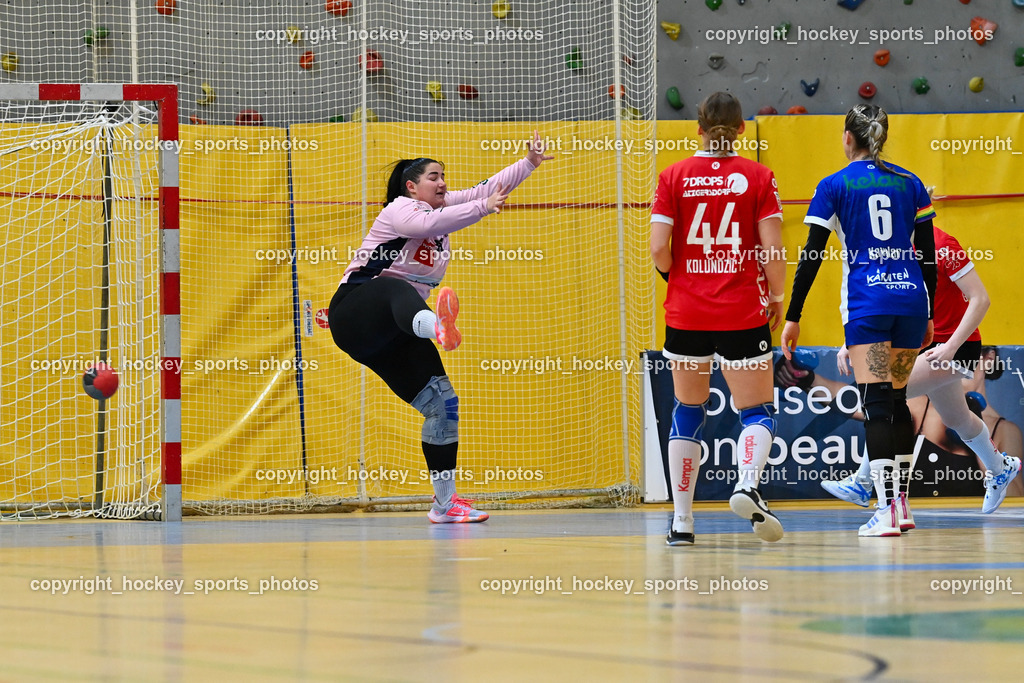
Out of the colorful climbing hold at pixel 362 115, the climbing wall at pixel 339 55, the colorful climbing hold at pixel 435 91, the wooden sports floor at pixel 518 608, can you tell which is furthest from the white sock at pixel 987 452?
the colorful climbing hold at pixel 435 91

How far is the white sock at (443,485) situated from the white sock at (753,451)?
1878 mm

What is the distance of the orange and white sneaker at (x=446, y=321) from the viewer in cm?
541

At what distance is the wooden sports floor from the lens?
2080mm

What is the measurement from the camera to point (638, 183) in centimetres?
849

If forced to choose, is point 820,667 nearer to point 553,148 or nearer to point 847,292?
point 847,292

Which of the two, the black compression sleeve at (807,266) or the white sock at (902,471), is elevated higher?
the black compression sleeve at (807,266)

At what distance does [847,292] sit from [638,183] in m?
3.64

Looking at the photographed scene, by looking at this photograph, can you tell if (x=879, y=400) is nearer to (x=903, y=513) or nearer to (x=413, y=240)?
(x=903, y=513)

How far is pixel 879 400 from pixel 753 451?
1.98 ft

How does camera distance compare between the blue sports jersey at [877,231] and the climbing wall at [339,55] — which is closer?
the blue sports jersey at [877,231]

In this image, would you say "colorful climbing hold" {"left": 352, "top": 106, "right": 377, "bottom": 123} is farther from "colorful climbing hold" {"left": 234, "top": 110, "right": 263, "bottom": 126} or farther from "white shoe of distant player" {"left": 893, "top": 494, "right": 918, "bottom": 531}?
"white shoe of distant player" {"left": 893, "top": 494, "right": 918, "bottom": 531}

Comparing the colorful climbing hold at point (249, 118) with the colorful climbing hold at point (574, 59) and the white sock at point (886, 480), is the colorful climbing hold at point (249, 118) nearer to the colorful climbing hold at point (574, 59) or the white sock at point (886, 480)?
the colorful climbing hold at point (574, 59)

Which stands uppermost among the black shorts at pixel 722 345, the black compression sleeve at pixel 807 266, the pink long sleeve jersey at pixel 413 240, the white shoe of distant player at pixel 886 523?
the pink long sleeve jersey at pixel 413 240

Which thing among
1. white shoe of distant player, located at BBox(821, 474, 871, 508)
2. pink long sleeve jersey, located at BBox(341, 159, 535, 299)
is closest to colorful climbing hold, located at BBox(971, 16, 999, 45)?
white shoe of distant player, located at BBox(821, 474, 871, 508)
